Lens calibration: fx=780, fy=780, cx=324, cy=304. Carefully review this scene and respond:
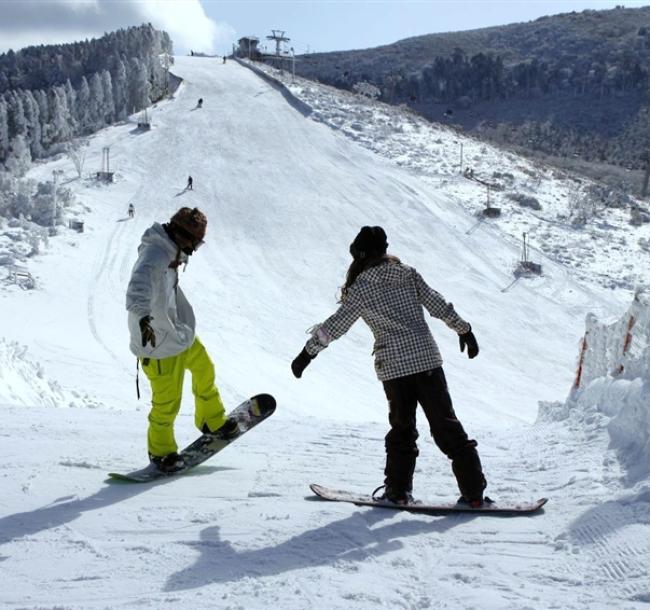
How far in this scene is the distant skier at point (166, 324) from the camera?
4465 millimetres

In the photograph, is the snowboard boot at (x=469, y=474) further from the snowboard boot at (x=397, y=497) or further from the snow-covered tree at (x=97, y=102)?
the snow-covered tree at (x=97, y=102)

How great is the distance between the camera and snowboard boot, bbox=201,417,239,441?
16.6 feet

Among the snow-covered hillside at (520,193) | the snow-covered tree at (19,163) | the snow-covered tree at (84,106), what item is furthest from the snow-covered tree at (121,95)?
the snow-covered tree at (19,163)

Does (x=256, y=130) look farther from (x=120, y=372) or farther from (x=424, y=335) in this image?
(x=424, y=335)

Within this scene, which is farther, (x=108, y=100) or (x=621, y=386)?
(x=108, y=100)

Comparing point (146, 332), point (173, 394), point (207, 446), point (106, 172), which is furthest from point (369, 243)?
point (106, 172)

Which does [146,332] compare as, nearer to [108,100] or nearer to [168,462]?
[168,462]

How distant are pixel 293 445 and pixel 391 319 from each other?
2.38 m

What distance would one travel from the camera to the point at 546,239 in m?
28.4

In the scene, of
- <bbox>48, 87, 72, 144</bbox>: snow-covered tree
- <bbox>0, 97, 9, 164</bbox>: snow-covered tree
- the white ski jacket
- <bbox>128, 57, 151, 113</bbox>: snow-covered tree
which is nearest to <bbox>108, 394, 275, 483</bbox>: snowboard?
the white ski jacket

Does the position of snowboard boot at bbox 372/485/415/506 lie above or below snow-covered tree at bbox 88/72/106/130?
below

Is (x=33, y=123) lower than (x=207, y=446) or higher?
higher

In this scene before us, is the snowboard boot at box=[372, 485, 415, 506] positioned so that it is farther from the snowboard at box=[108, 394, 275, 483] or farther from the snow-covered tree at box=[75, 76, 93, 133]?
the snow-covered tree at box=[75, 76, 93, 133]

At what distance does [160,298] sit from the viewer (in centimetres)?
464
